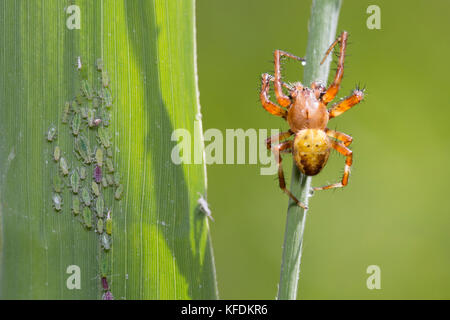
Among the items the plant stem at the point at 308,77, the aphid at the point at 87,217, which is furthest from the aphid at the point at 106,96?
the plant stem at the point at 308,77

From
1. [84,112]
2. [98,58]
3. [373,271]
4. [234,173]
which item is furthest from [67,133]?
[373,271]

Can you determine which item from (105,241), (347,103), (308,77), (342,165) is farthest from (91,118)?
(342,165)

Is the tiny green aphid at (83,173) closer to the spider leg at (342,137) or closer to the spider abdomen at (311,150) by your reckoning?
the spider abdomen at (311,150)

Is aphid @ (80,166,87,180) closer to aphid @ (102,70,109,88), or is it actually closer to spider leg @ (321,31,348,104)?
aphid @ (102,70,109,88)

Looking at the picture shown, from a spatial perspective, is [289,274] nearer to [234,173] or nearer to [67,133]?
[67,133]

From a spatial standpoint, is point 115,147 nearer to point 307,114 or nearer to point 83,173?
point 83,173
